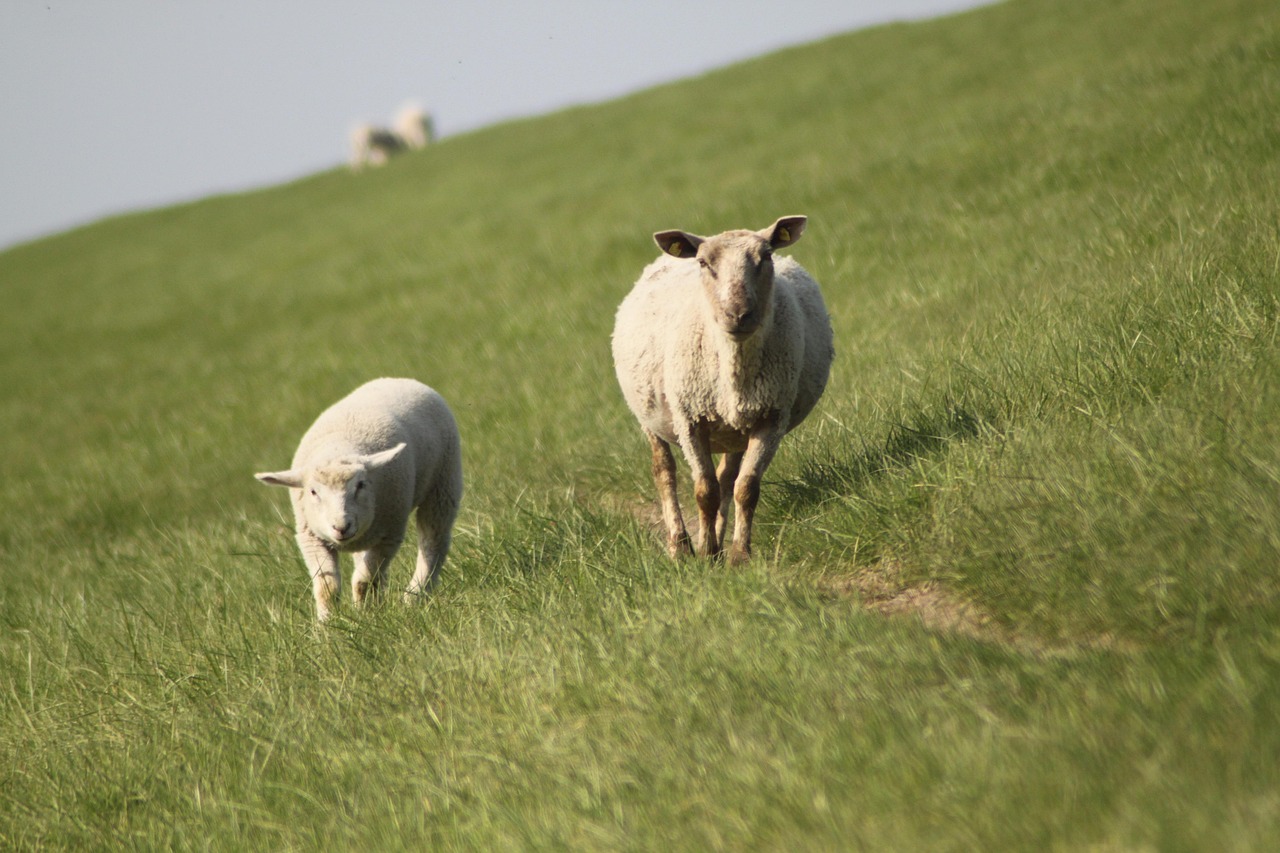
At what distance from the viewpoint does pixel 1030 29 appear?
65.6 feet

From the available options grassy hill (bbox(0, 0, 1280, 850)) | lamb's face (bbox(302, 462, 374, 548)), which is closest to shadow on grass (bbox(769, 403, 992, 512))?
grassy hill (bbox(0, 0, 1280, 850))

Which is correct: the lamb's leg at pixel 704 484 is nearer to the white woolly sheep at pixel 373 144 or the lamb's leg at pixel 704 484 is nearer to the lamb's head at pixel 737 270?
the lamb's head at pixel 737 270

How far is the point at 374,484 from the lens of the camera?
16.8 feet

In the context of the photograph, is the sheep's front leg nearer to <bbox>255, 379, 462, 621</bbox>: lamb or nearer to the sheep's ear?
<bbox>255, 379, 462, 621</bbox>: lamb

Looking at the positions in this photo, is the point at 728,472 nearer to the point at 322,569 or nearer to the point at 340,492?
the point at 340,492

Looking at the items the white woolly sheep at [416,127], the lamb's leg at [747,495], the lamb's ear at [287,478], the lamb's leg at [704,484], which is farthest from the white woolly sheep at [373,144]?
the lamb's leg at [747,495]

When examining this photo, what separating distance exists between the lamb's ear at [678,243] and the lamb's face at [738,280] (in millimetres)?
157

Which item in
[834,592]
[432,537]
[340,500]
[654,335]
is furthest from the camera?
[432,537]

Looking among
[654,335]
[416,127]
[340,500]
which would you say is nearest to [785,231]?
[654,335]

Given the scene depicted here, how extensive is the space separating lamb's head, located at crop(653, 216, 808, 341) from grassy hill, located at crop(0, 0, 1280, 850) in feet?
3.01

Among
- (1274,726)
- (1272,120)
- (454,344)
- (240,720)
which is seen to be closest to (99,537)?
(454,344)

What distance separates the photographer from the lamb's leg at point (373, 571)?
5.45m

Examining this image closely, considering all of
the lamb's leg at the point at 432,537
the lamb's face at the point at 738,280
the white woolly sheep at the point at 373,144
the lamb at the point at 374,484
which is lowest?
the lamb's leg at the point at 432,537

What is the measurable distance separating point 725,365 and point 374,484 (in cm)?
178
